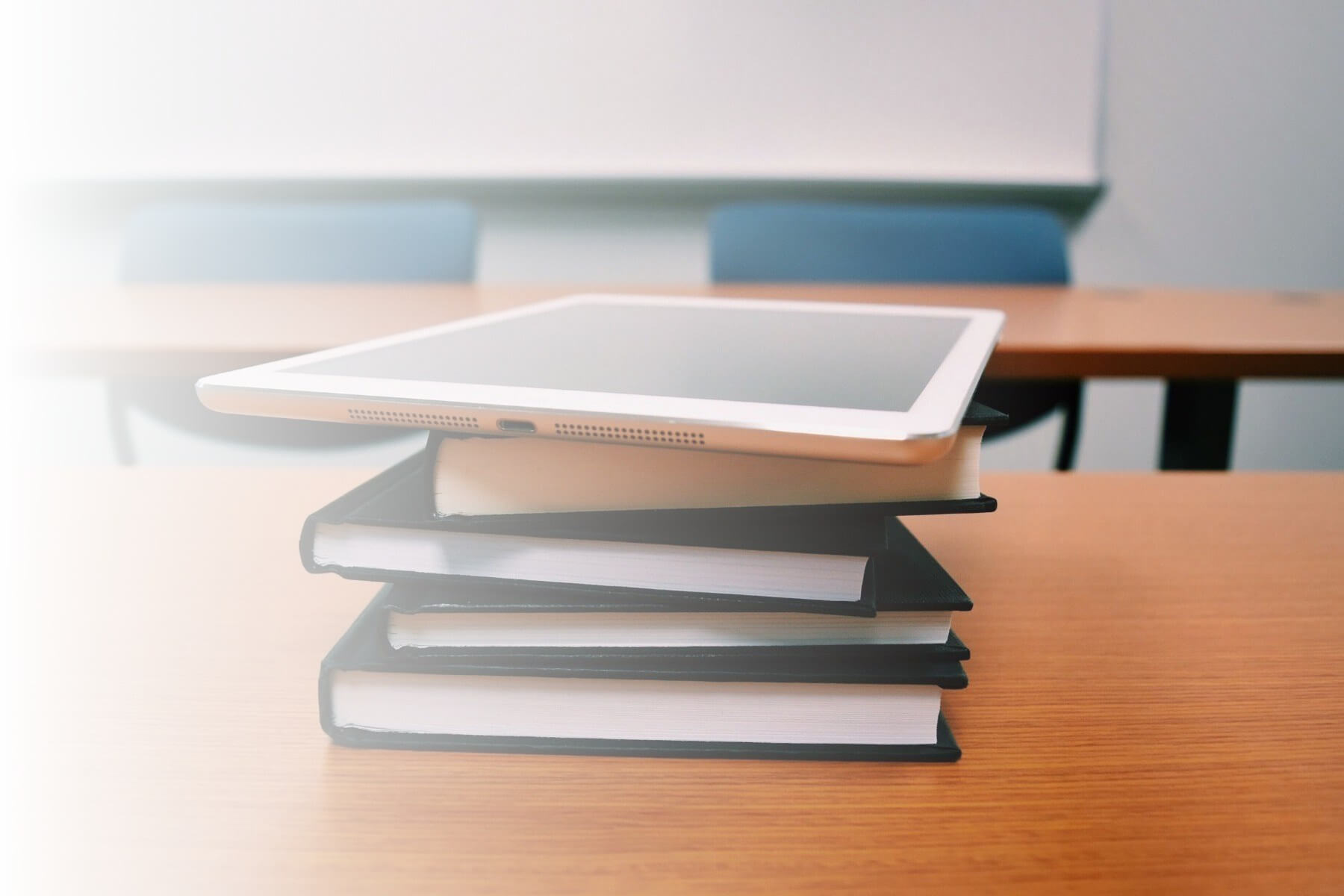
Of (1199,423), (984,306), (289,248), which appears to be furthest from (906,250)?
(289,248)

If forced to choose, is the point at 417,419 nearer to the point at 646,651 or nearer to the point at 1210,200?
the point at 646,651

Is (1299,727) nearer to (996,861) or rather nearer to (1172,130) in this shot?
(996,861)

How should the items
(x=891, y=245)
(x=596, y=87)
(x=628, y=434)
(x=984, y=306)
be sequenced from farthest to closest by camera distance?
(x=596, y=87) < (x=891, y=245) < (x=984, y=306) < (x=628, y=434)

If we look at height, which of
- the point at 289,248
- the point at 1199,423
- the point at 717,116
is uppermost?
the point at 717,116

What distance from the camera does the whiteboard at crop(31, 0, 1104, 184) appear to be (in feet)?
6.33

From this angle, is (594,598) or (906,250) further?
(906,250)

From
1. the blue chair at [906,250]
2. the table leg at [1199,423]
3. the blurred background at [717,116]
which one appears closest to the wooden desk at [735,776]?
the table leg at [1199,423]

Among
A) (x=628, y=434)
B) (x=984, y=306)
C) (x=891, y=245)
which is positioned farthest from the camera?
(x=891, y=245)

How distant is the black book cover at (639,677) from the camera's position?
0.27m

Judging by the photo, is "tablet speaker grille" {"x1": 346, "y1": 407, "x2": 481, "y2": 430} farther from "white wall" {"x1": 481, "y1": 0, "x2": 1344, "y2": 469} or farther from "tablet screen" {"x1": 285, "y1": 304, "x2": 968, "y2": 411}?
"white wall" {"x1": 481, "y1": 0, "x2": 1344, "y2": 469}

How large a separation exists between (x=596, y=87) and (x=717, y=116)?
279mm

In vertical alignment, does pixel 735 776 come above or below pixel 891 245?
below

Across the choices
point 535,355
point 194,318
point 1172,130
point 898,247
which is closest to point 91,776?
point 535,355

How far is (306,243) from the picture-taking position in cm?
154
